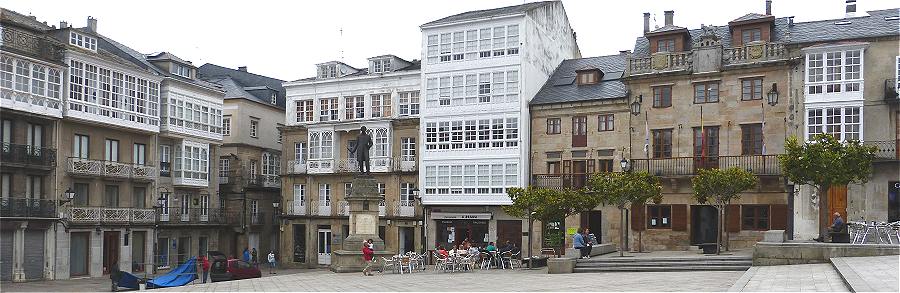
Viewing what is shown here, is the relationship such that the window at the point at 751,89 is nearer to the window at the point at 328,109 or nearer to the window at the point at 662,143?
the window at the point at 662,143

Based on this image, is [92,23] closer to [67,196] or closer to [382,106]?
[67,196]

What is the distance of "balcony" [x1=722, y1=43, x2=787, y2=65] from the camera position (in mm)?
37844

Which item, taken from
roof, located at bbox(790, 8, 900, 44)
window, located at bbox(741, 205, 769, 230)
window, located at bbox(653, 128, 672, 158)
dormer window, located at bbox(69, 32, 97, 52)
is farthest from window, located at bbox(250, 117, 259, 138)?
roof, located at bbox(790, 8, 900, 44)

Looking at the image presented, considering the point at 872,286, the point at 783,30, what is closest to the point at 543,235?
the point at 783,30

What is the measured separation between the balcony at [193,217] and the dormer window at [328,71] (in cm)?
1033

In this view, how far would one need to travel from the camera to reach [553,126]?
44500 millimetres

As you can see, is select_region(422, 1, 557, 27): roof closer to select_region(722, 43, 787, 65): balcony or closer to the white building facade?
the white building facade

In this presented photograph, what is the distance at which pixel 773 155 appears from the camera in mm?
37656

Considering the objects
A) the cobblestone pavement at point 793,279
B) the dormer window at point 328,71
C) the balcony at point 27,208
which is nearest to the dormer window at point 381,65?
the dormer window at point 328,71

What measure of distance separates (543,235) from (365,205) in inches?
501

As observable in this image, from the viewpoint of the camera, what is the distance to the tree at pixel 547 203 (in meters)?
34.7

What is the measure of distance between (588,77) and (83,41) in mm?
25086

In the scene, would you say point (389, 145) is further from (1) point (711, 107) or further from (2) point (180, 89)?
(1) point (711, 107)

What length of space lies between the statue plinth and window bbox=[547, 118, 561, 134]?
42.6 ft
